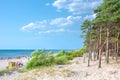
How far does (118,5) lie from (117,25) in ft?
7.62

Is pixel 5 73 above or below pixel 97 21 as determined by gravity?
below

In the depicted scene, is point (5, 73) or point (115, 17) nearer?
point (5, 73)

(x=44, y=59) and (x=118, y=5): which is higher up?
(x=118, y=5)

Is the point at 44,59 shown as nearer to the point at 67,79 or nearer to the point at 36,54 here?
the point at 36,54

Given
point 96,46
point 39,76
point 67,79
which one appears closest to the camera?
point 67,79

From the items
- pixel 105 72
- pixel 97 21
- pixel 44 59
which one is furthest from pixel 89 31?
pixel 105 72

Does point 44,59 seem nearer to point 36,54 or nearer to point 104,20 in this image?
point 36,54

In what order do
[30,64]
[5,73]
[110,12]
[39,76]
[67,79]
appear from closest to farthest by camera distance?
1. [67,79]
2. [39,76]
3. [5,73]
4. [110,12]
5. [30,64]

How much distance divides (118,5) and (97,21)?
3149 mm

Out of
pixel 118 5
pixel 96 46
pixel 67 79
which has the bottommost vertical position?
pixel 67 79

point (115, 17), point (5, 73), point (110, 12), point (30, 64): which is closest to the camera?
point (5, 73)

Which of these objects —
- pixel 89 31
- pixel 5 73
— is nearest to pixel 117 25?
pixel 89 31

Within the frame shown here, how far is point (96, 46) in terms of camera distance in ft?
119

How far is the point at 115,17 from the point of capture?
91.8 feet
